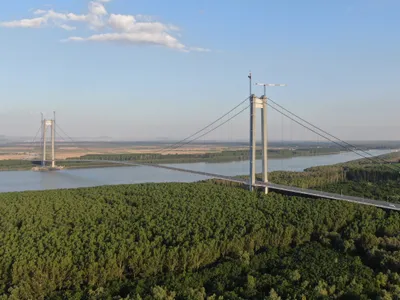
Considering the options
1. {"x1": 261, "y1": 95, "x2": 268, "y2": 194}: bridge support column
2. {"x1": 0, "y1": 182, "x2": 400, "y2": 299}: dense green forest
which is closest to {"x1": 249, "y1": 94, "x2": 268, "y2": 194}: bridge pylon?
{"x1": 261, "y1": 95, "x2": 268, "y2": 194}: bridge support column

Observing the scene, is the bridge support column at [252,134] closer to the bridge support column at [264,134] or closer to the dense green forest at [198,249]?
the bridge support column at [264,134]

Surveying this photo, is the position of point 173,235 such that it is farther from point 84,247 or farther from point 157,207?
point 157,207

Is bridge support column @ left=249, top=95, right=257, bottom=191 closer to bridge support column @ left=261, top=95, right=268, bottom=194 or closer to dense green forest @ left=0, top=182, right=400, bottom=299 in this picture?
bridge support column @ left=261, top=95, right=268, bottom=194

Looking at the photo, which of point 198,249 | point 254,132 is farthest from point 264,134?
point 198,249

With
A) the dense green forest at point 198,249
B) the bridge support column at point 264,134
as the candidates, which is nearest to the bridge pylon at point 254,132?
the bridge support column at point 264,134

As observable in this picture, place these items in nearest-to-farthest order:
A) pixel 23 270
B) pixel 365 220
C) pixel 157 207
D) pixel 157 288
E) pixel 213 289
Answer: pixel 157 288 → pixel 213 289 → pixel 23 270 → pixel 365 220 → pixel 157 207

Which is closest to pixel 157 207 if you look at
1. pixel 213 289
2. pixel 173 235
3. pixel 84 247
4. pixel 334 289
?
pixel 173 235

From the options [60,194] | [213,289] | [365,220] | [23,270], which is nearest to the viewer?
[213,289]

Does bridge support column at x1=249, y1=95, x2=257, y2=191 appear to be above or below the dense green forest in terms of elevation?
above
